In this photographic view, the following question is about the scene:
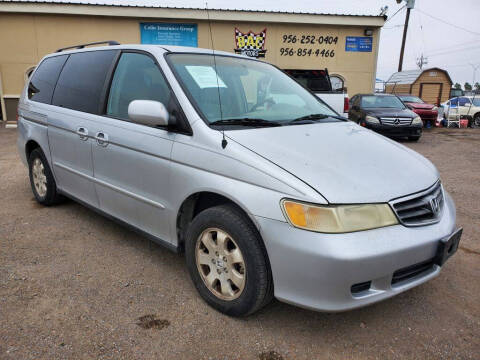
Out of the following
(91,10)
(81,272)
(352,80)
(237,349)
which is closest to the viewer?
(237,349)

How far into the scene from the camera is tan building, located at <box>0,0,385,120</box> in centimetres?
1364

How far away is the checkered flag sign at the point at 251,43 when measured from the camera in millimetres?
14664

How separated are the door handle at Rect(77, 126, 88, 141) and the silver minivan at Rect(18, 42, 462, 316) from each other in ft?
0.06

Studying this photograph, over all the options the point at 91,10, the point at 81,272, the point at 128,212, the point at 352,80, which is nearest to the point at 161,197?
the point at 128,212

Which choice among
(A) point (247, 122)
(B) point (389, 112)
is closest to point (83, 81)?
(A) point (247, 122)

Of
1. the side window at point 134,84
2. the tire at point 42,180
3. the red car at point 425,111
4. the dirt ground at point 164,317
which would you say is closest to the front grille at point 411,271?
the dirt ground at point 164,317

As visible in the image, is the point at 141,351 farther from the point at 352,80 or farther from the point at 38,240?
the point at 352,80

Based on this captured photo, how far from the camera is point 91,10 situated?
44.7 feet

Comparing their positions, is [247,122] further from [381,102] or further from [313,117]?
[381,102]

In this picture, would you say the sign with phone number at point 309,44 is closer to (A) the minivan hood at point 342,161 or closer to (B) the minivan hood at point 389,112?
(B) the minivan hood at point 389,112

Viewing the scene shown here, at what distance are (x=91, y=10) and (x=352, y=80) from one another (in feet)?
33.6

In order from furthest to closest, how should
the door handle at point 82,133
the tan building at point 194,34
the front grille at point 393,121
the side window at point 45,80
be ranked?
the tan building at point 194,34
the front grille at point 393,121
the side window at point 45,80
the door handle at point 82,133

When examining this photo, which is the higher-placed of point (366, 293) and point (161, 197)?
point (161, 197)

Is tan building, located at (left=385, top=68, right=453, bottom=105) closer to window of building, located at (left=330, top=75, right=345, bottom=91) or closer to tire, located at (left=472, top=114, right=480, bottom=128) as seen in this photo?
tire, located at (left=472, top=114, right=480, bottom=128)
